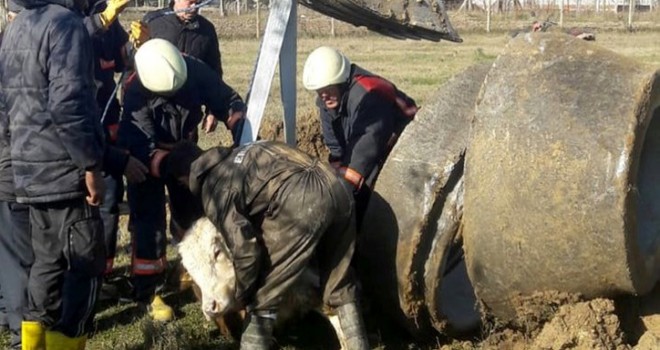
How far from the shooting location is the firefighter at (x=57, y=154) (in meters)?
4.83

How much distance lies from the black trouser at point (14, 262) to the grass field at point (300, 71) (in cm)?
36

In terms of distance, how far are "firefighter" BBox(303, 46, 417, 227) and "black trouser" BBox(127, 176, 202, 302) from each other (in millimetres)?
1002

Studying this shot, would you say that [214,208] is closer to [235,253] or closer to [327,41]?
[235,253]

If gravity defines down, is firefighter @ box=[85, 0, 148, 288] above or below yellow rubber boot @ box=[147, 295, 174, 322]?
above

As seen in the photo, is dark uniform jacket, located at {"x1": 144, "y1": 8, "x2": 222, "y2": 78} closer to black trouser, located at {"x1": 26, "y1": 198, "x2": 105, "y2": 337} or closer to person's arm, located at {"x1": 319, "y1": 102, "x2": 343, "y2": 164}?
person's arm, located at {"x1": 319, "y1": 102, "x2": 343, "y2": 164}

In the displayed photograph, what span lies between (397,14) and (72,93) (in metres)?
2.39

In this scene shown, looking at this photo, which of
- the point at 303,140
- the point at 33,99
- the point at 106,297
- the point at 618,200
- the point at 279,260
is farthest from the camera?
the point at 303,140

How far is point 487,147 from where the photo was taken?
4.93 meters

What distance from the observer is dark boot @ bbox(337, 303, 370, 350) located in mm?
5352

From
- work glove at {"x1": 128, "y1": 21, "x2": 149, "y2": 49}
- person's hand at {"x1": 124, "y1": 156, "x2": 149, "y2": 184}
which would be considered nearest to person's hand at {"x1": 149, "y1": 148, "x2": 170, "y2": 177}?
person's hand at {"x1": 124, "y1": 156, "x2": 149, "y2": 184}

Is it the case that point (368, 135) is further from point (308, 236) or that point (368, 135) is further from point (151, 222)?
point (151, 222)

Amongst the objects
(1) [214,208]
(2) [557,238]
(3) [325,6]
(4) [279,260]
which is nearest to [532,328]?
(2) [557,238]

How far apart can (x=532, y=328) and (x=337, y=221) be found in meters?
1.11

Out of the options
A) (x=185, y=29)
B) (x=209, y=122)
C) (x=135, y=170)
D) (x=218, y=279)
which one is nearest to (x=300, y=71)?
(x=185, y=29)
